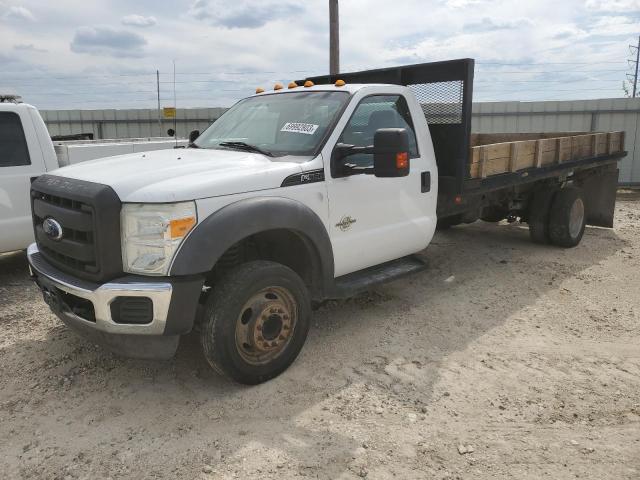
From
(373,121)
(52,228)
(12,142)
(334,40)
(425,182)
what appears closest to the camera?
(52,228)

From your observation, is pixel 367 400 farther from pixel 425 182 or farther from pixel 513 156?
pixel 513 156

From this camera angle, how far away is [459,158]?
5125 mm

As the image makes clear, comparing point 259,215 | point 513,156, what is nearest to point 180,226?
point 259,215

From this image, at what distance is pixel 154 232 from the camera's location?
3123 millimetres

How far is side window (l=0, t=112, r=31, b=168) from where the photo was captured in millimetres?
5715

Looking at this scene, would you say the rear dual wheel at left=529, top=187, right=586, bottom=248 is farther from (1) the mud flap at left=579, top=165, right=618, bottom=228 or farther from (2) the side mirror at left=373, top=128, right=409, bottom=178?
(2) the side mirror at left=373, top=128, right=409, bottom=178

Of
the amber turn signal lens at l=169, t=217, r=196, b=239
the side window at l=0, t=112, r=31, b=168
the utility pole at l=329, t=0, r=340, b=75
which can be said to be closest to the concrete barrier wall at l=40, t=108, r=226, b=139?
the utility pole at l=329, t=0, r=340, b=75

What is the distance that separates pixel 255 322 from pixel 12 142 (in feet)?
12.9

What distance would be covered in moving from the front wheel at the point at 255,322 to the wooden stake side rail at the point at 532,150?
256 cm

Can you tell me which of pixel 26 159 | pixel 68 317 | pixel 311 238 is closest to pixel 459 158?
pixel 311 238

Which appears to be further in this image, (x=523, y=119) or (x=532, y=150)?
(x=523, y=119)

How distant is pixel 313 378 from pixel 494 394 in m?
1.22

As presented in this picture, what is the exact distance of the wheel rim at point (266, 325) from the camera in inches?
139

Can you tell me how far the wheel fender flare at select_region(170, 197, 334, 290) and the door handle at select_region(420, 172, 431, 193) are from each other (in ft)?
4.24
